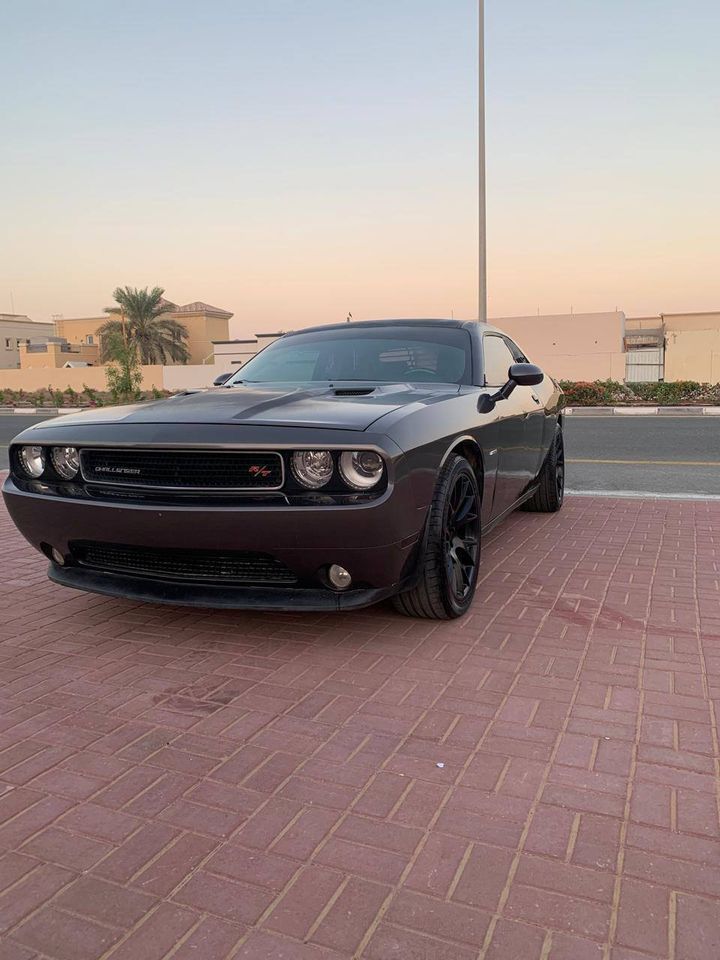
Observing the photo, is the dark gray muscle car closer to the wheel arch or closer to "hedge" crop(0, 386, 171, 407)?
the wheel arch

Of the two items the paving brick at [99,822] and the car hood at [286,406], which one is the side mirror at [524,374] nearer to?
the car hood at [286,406]

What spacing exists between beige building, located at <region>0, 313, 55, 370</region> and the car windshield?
73871mm

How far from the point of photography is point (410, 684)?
2965 mm

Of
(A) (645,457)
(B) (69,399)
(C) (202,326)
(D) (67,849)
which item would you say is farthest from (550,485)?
(C) (202,326)

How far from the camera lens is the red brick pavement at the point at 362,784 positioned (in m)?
1.69

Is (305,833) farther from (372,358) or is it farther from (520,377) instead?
(520,377)

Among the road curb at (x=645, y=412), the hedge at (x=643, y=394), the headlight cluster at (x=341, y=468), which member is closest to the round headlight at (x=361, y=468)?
the headlight cluster at (x=341, y=468)

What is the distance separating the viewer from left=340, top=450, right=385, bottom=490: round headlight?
9.89ft

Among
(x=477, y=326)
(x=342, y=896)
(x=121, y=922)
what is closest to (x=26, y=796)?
(x=121, y=922)

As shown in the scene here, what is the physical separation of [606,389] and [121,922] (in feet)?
75.5

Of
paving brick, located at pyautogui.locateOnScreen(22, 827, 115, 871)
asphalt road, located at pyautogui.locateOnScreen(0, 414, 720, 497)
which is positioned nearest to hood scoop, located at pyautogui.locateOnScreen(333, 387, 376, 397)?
paving brick, located at pyautogui.locateOnScreen(22, 827, 115, 871)

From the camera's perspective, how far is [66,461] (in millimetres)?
3477

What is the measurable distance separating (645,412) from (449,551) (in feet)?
60.6

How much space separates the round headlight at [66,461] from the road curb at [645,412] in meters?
17.7
